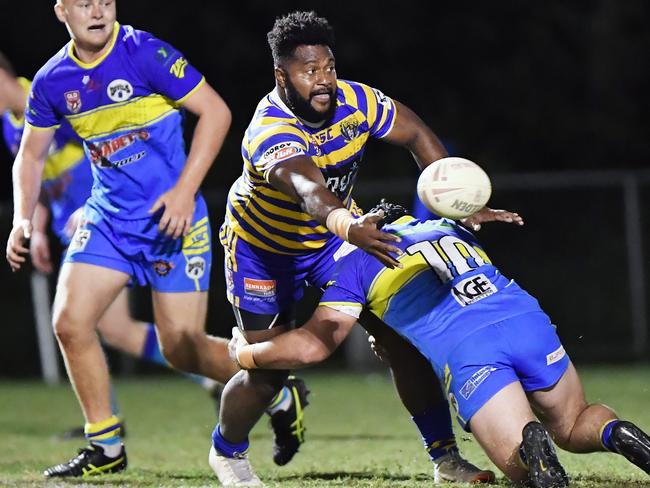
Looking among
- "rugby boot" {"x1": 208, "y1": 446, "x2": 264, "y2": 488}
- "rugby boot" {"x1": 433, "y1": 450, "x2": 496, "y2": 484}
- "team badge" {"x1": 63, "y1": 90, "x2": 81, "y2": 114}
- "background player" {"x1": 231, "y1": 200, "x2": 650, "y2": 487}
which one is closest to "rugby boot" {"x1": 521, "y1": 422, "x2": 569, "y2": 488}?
"background player" {"x1": 231, "y1": 200, "x2": 650, "y2": 487}

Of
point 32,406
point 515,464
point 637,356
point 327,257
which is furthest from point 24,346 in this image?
point 515,464

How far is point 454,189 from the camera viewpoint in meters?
5.08

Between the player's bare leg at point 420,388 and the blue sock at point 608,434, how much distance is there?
868 mm

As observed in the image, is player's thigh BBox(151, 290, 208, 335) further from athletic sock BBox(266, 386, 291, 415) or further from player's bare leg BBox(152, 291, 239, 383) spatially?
athletic sock BBox(266, 386, 291, 415)

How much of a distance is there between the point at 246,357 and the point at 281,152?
34.2 inches

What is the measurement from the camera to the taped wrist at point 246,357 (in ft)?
17.4

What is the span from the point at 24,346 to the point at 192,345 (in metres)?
7.39

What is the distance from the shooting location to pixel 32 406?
33.7 feet

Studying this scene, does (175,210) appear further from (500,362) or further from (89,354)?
(500,362)

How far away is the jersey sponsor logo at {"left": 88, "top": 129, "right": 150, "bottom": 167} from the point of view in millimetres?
6270

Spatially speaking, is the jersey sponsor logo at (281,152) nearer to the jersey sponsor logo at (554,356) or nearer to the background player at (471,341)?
the background player at (471,341)

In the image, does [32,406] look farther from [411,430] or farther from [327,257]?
[327,257]

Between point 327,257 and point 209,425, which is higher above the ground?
point 327,257

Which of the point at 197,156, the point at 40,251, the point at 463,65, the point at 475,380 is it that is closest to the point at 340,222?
the point at 475,380
